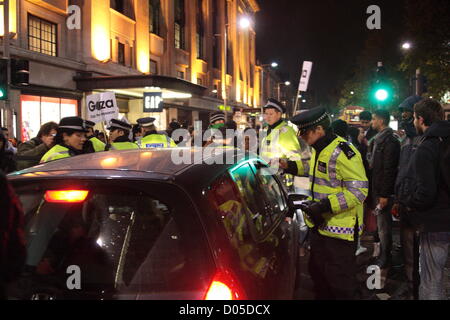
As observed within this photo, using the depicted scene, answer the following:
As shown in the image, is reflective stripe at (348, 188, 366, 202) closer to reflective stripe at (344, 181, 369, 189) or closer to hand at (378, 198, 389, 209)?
reflective stripe at (344, 181, 369, 189)

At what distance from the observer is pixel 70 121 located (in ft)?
16.5

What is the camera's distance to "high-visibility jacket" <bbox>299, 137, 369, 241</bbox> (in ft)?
11.1

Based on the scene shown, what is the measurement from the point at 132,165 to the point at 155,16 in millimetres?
25639

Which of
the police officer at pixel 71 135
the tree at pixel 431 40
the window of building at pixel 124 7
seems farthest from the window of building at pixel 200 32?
the police officer at pixel 71 135

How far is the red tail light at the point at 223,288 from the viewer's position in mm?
1960

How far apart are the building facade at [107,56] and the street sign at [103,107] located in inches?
146

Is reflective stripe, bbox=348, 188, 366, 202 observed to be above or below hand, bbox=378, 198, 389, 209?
above

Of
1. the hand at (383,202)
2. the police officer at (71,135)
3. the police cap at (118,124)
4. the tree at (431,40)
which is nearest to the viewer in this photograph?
the police officer at (71,135)

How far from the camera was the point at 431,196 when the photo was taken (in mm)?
3545

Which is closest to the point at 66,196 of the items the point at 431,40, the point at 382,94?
the point at 382,94

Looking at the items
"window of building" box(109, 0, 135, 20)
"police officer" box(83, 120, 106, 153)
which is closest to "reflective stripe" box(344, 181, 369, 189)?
"police officer" box(83, 120, 106, 153)

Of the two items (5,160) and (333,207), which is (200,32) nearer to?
(5,160)

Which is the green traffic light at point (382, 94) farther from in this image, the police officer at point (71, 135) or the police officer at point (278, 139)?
the police officer at point (71, 135)
